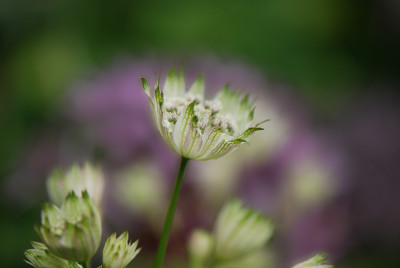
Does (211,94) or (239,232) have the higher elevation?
(211,94)

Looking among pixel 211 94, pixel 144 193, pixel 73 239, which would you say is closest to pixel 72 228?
pixel 73 239

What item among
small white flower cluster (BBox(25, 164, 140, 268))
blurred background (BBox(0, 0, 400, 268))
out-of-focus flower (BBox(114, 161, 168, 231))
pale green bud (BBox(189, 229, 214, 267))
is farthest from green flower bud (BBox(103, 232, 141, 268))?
out-of-focus flower (BBox(114, 161, 168, 231))

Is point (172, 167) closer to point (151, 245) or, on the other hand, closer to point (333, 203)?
point (151, 245)

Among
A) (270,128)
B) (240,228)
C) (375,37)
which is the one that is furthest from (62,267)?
(375,37)

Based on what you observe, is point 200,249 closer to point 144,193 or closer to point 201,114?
point 201,114

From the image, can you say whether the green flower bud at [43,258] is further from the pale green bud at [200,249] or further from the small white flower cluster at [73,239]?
the pale green bud at [200,249]
